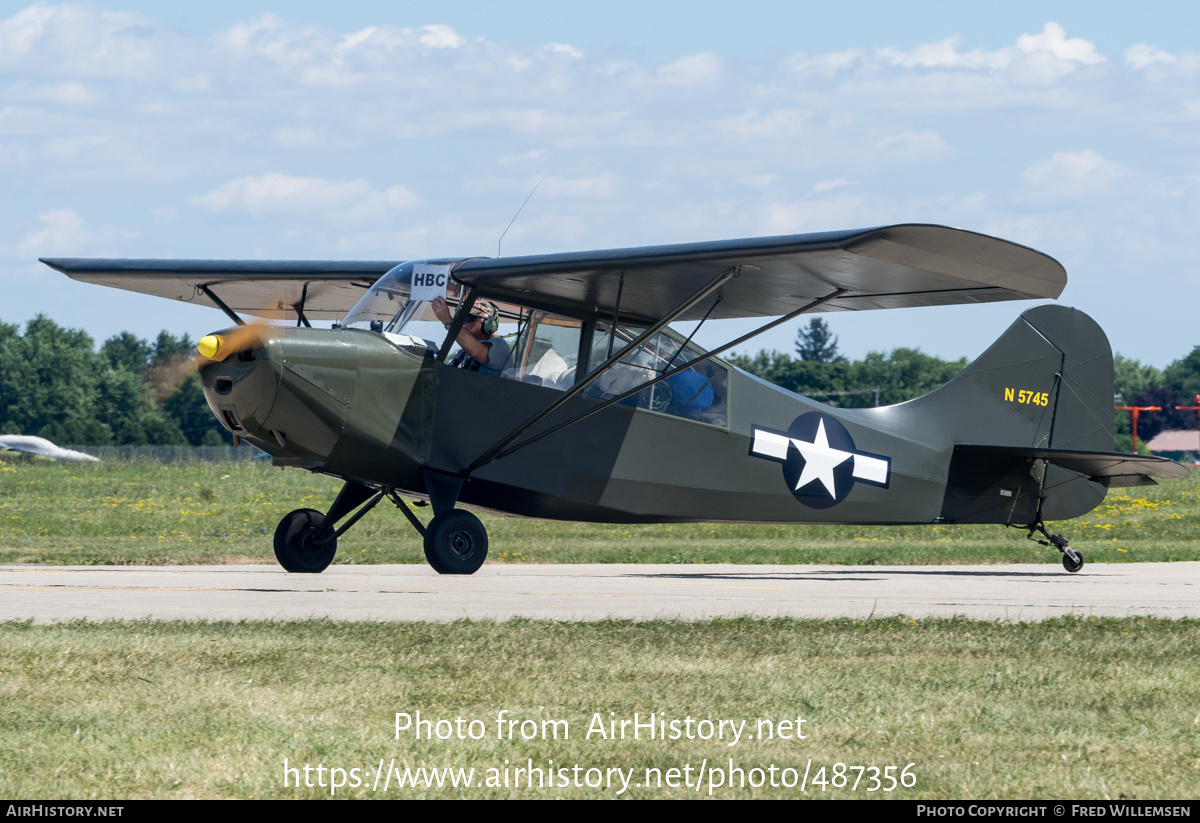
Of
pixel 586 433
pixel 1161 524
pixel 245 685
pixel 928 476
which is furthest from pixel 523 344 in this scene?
pixel 1161 524

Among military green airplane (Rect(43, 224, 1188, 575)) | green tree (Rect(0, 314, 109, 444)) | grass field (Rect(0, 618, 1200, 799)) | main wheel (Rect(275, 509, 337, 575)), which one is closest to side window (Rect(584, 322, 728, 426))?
military green airplane (Rect(43, 224, 1188, 575))

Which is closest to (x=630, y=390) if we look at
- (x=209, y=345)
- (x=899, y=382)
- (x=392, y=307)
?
(x=392, y=307)

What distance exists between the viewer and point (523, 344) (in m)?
13.4

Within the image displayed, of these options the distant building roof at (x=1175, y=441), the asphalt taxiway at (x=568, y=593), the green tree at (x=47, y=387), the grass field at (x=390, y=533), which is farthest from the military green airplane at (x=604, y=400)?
the distant building roof at (x=1175, y=441)

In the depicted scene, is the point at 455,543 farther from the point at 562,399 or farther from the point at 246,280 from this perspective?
the point at 246,280

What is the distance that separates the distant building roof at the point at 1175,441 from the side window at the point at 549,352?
164242mm

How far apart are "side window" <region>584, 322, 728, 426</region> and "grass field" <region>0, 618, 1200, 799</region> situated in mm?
5605

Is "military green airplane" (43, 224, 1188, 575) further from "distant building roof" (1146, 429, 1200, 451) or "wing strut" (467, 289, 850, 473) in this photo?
"distant building roof" (1146, 429, 1200, 451)

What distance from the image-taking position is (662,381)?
14.2 m

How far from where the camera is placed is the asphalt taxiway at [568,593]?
9.50m

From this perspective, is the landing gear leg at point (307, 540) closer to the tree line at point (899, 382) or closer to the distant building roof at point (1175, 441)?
the tree line at point (899, 382)

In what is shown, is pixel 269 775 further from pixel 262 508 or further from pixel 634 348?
pixel 262 508

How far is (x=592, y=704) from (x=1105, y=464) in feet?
40.9

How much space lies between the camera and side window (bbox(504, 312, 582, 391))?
524 inches
